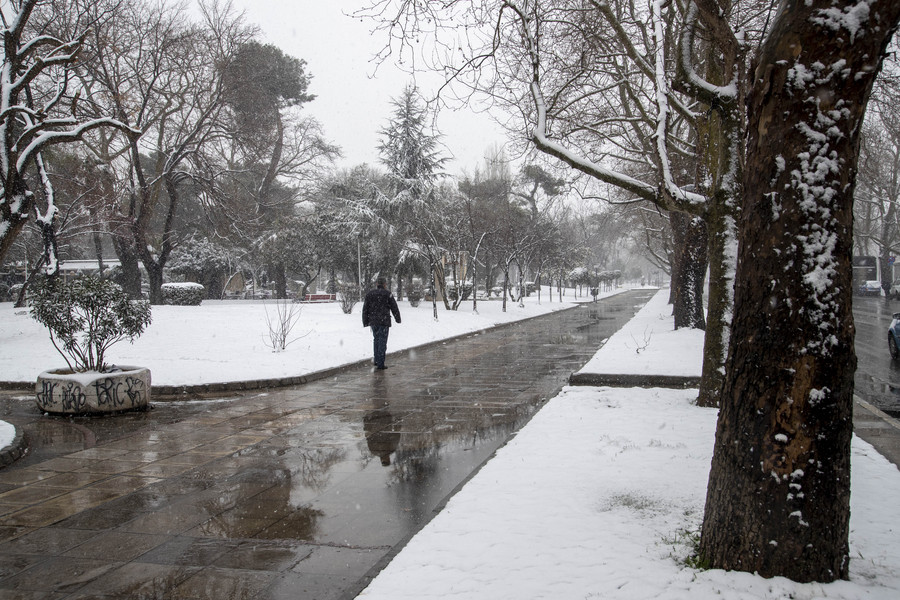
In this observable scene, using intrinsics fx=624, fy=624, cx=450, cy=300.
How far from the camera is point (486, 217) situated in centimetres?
3070

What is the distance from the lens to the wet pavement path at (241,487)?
11.8 ft

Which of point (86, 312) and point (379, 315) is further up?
point (86, 312)

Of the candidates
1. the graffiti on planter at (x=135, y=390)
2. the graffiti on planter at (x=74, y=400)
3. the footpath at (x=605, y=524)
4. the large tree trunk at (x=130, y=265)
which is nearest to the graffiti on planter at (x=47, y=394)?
the graffiti on planter at (x=74, y=400)

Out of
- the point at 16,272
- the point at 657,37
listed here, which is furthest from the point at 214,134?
the point at 657,37

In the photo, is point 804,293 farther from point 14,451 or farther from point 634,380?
point 634,380

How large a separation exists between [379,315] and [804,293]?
32.9 ft

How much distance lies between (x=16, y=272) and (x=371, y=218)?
66.1 ft

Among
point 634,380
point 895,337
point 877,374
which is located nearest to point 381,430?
point 634,380

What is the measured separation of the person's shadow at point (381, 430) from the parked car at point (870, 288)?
51567 mm

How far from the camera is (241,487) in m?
5.22

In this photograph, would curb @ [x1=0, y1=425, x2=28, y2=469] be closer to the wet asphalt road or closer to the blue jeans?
the blue jeans

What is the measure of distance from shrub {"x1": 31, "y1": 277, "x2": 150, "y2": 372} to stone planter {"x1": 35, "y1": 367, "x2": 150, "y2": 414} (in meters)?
0.39

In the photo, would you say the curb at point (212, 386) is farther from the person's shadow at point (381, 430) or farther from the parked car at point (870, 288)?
the parked car at point (870, 288)

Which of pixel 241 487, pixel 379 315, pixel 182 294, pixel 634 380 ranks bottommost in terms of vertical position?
pixel 241 487
